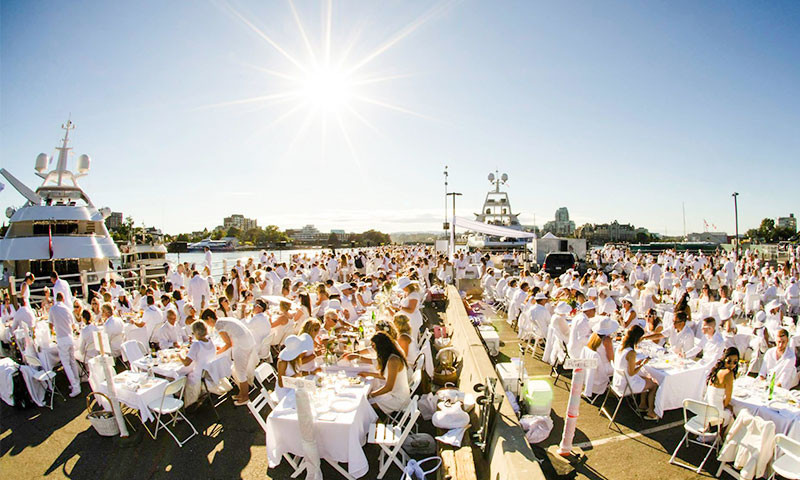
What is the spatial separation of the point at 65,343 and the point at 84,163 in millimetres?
20657

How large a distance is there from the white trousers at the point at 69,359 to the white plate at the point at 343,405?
5652mm

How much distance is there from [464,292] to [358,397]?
12.3m

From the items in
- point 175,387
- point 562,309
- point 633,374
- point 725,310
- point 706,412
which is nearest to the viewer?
point 706,412

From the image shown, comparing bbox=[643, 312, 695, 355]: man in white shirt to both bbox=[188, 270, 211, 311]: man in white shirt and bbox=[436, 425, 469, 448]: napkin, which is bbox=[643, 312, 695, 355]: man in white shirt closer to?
bbox=[436, 425, 469, 448]: napkin

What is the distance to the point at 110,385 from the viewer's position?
5305mm

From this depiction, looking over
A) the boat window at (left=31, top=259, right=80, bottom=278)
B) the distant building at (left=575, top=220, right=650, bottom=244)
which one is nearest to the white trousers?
the boat window at (left=31, top=259, right=80, bottom=278)

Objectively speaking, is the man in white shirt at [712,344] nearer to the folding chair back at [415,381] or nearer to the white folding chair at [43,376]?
the folding chair back at [415,381]

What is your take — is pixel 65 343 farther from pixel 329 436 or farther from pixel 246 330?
pixel 329 436

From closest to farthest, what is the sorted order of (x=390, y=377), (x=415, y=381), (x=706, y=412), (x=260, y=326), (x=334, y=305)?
1. (x=706, y=412)
2. (x=390, y=377)
3. (x=415, y=381)
4. (x=260, y=326)
5. (x=334, y=305)

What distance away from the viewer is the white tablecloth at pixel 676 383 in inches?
232

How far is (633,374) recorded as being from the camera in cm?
593


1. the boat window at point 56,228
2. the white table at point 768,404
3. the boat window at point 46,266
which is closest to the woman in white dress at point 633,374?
the white table at point 768,404

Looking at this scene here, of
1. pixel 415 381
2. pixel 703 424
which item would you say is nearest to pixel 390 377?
pixel 415 381

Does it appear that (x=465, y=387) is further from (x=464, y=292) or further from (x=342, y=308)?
(x=464, y=292)
